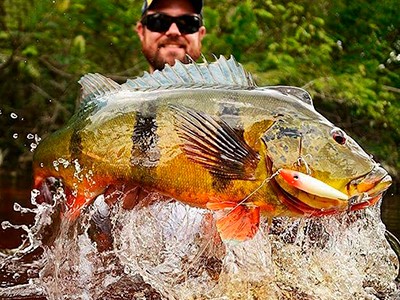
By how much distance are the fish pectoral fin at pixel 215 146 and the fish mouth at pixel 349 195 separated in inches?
3.1

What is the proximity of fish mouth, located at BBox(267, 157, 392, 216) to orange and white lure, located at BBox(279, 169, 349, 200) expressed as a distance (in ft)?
0.06

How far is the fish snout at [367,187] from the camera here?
2.03 metres

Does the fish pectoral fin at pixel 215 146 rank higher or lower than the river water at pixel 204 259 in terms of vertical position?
higher

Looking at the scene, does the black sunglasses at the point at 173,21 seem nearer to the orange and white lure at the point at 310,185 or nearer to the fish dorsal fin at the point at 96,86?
the fish dorsal fin at the point at 96,86

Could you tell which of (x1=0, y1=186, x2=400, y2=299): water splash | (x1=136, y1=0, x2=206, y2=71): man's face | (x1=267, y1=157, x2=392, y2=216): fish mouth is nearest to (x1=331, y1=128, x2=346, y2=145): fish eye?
(x1=267, y1=157, x2=392, y2=216): fish mouth

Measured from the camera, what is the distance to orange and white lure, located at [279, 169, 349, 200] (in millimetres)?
1991

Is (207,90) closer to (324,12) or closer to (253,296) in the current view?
(253,296)

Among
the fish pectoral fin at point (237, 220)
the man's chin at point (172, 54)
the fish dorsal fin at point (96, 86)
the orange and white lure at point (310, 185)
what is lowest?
the man's chin at point (172, 54)

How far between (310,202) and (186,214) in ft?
3.46

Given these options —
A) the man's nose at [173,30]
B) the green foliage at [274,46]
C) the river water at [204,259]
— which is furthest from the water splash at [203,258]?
the green foliage at [274,46]

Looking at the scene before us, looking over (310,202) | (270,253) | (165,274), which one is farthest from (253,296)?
(310,202)

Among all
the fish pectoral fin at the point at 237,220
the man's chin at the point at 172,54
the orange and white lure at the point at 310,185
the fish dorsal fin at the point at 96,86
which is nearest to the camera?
the orange and white lure at the point at 310,185

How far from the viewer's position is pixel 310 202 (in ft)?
6.66

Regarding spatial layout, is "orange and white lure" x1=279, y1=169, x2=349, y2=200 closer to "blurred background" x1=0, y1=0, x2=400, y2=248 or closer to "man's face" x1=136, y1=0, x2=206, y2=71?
"man's face" x1=136, y1=0, x2=206, y2=71
